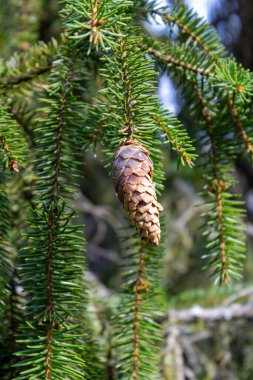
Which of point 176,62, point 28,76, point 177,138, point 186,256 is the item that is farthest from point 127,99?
point 186,256

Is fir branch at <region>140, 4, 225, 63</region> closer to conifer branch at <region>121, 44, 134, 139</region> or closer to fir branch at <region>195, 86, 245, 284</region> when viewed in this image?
fir branch at <region>195, 86, 245, 284</region>

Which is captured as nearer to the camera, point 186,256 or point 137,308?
point 137,308

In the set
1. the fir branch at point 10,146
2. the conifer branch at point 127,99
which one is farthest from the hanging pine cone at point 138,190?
the fir branch at point 10,146

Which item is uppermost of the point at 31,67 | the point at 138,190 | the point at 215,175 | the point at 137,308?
the point at 31,67

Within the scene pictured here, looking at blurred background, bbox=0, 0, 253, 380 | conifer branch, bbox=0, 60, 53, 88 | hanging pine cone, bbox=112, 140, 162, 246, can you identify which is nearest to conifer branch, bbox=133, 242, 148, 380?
blurred background, bbox=0, 0, 253, 380

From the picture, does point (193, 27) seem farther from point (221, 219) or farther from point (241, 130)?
point (221, 219)

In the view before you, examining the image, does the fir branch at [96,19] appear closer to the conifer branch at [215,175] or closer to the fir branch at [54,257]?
the fir branch at [54,257]
